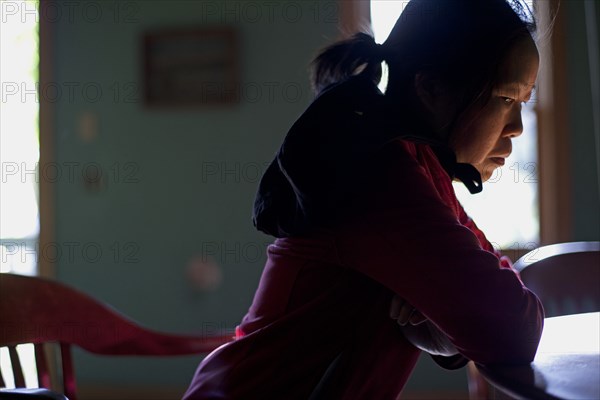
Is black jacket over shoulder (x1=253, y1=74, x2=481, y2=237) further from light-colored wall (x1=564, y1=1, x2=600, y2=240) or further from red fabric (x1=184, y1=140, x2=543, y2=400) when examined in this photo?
light-colored wall (x1=564, y1=1, x2=600, y2=240)

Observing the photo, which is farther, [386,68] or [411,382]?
[411,382]

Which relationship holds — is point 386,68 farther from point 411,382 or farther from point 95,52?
point 95,52

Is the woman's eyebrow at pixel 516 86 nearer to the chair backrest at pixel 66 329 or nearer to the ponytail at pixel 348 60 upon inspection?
the ponytail at pixel 348 60

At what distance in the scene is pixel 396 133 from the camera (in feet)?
2.21

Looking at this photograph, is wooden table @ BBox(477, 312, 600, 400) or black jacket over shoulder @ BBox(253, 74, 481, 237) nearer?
wooden table @ BBox(477, 312, 600, 400)

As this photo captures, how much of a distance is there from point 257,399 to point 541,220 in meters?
2.27

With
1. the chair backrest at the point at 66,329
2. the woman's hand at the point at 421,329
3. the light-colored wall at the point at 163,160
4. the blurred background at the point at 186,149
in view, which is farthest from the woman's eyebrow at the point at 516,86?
the light-colored wall at the point at 163,160

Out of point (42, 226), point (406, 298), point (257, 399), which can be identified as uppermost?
point (406, 298)

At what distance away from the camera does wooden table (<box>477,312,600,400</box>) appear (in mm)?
538

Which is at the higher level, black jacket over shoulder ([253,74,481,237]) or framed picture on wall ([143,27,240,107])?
framed picture on wall ([143,27,240,107])

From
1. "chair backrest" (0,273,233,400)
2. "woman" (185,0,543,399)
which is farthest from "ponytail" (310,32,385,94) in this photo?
"chair backrest" (0,273,233,400)

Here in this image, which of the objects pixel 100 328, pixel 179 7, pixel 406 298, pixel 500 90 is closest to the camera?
pixel 406 298

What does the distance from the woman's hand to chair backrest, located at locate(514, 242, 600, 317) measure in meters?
0.67

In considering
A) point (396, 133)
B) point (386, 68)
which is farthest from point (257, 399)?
point (386, 68)
